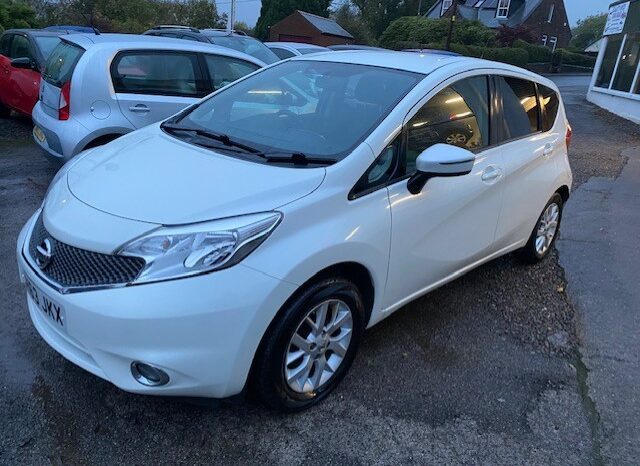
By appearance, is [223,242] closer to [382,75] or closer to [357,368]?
[357,368]

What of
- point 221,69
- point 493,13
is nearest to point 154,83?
point 221,69

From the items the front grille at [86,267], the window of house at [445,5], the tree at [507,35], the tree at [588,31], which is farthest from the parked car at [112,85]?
the tree at [588,31]

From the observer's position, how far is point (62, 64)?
561cm

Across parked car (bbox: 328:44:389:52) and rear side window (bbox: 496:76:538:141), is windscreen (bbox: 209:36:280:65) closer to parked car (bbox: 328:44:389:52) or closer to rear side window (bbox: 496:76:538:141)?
parked car (bbox: 328:44:389:52)

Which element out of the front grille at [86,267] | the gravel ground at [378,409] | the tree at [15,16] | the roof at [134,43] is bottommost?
the gravel ground at [378,409]

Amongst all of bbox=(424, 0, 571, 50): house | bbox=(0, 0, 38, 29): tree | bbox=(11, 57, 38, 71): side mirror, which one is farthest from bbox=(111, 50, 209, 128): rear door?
bbox=(424, 0, 571, 50): house

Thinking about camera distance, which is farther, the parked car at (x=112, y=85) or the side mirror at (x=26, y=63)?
the side mirror at (x=26, y=63)

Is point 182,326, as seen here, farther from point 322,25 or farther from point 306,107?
point 322,25

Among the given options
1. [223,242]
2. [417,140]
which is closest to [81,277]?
[223,242]

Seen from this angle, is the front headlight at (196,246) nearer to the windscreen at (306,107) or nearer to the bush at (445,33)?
the windscreen at (306,107)

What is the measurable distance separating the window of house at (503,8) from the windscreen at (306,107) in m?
54.8

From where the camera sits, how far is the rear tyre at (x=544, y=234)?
14.7ft

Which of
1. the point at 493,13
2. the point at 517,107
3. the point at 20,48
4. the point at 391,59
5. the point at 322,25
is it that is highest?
the point at 391,59

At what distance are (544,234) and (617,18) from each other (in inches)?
714
